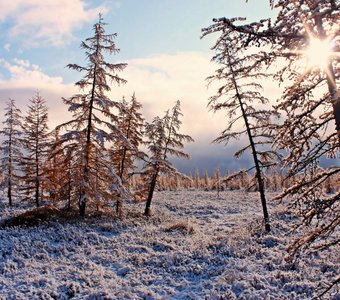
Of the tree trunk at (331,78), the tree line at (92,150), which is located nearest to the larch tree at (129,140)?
the tree line at (92,150)

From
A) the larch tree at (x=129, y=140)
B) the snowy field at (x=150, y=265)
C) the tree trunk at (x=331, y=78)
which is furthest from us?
the larch tree at (x=129, y=140)

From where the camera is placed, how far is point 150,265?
45.7 feet

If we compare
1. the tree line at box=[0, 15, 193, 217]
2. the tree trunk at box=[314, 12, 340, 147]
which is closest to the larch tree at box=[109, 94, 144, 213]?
the tree line at box=[0, 15, 193, 217]

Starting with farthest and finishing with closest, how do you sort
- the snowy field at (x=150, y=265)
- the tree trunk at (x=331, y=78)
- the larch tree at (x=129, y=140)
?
the larch tree at (x=129, y=140), the snowy field at (x=150, y=265), the tree trunk at (x=331, y=78)

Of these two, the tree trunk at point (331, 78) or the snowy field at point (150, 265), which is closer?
the tree trunk at point (331, 78)

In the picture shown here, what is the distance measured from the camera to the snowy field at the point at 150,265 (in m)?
10.9

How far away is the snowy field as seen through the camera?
10.9 metres

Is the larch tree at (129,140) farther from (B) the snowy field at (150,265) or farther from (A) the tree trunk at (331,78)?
(A) the tree trunk at (331,78)

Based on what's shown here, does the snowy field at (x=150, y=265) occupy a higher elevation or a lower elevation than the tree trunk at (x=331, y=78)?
lower

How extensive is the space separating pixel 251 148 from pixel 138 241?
29.6 ft

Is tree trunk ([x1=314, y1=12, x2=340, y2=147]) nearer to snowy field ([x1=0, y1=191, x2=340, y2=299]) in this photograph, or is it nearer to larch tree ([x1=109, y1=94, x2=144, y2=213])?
snowy field ([x1=0, y1=191, x2=340, y2=299])

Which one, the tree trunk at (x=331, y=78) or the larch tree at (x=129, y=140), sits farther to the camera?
the larch tree at (x=129, y=140)

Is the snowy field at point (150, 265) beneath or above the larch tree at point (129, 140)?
beneath

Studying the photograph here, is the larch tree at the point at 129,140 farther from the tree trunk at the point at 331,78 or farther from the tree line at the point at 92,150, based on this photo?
the tree trunk at the point at 331,78
